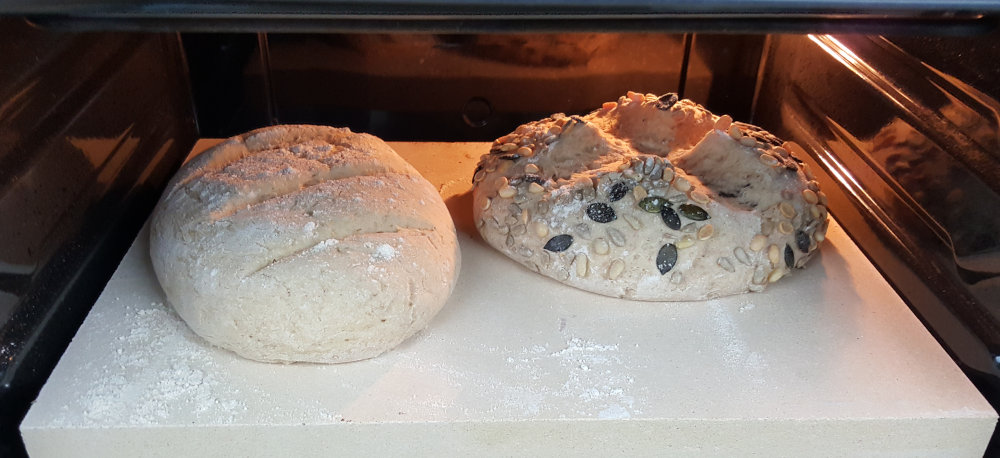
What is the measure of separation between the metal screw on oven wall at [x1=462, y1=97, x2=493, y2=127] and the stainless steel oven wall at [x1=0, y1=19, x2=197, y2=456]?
2.20 feet

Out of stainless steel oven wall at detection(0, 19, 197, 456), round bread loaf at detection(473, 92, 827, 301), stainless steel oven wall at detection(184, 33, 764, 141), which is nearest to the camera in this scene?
stainless steel oven wall at detection(0, 19, 197, 456)

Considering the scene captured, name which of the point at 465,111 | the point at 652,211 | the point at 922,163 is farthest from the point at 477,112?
the point at 922,163

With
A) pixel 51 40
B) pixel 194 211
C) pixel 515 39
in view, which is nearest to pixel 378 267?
pixel 194 211

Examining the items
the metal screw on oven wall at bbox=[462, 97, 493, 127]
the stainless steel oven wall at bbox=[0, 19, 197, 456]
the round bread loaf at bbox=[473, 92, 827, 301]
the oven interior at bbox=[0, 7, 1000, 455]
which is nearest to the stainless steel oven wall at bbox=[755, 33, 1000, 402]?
the oven interior at bbox=[0, 7, 1000, 455]

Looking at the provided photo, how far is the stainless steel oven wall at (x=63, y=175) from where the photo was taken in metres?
1.04

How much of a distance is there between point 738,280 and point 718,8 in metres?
0.57

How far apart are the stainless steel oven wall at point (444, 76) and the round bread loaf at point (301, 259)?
1.66 feet

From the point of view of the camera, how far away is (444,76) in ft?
5.47

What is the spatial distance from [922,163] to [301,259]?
3.38 feet

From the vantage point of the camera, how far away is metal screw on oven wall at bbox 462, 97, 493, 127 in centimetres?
172

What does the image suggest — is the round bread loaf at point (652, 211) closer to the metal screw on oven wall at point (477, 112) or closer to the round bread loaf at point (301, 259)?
the round bread loaf at point (301, 259)

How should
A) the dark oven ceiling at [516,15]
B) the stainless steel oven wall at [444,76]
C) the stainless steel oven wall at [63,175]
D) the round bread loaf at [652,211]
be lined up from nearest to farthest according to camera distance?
1. the dark oven ceiling at [516,15]
2. the stainless steel oven wall at [63,175]
3. the round bread loaf at [652,211]
4. the stainless steel oven wall at [444,76]

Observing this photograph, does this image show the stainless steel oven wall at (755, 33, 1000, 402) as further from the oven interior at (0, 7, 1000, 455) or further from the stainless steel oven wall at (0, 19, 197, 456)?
the stainless steel oven wall at (0, 19, 197, 456)

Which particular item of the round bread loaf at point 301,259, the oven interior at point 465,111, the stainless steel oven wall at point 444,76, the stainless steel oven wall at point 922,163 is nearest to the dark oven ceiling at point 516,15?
the oven interior at point 465,111
